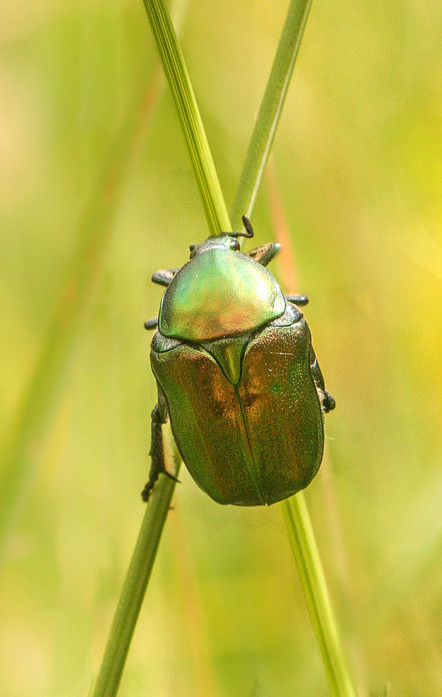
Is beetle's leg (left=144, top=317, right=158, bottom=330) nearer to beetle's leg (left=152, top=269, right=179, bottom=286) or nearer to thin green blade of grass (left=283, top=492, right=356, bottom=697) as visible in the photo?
beetle's leg (left=152, top=269, right=179, bottom=286)

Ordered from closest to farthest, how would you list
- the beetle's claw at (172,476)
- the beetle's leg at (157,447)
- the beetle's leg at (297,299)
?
1. the beetle's claw at (172,476)
2. the beetle's leg at (157,447)
3. the beetle's leg at (297,299)

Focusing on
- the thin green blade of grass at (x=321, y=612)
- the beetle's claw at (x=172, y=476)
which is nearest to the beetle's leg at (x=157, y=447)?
the beetle's claw at (x=172, y=476)

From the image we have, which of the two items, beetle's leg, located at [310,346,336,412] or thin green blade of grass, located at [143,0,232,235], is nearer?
thin green blade of grass, located at [143,0,232,235]

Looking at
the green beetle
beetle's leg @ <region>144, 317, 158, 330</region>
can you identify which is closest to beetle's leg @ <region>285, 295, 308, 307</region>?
the green beetle

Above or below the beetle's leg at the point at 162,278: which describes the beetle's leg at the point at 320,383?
below

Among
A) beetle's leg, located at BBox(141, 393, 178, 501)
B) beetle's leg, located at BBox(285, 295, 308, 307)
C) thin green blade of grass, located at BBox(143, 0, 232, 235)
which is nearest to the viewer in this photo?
thin green blade of grass, located at BBox(143, 0, 232, 235)

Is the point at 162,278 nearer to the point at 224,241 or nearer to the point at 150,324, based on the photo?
the point at 150,324

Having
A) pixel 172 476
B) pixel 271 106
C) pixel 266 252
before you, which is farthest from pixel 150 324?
pixel 271 106

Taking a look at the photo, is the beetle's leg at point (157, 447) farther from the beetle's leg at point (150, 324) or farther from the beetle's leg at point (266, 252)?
the beetle's leg at point (266, 252)
